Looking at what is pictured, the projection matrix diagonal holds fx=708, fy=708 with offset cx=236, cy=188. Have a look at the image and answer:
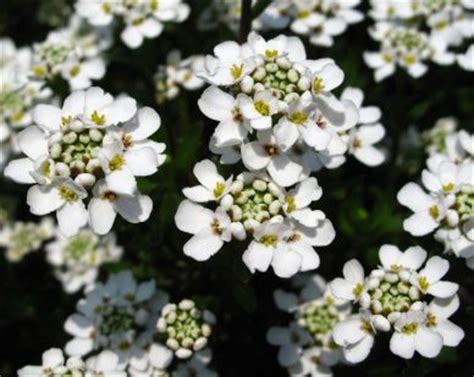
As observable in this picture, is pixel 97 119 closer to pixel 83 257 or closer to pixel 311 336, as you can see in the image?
pixel 311 336

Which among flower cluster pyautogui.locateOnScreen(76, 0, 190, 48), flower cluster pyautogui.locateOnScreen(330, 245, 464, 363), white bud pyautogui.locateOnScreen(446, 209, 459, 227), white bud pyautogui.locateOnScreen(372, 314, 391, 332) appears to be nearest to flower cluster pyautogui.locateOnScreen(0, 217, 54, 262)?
flower cluster pyautogui.locateOnScreen(76, 0, 190, 48)

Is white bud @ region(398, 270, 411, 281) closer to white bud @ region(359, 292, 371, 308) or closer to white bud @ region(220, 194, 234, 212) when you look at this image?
white bud @ region(359, 292, 371, 308)

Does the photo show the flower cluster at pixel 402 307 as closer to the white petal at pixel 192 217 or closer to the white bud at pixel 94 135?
the white petal at pixel 192 217

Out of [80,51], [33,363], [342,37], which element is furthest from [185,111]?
[33,363]

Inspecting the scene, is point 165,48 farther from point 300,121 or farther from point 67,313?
point 300,121

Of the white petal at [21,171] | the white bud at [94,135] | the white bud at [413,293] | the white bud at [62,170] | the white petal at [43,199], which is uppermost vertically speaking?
the white bud at [94,135]

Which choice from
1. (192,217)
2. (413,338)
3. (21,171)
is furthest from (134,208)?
(413,338)

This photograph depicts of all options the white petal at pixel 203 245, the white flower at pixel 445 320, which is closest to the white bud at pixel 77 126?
the white petal at pixel 203 245

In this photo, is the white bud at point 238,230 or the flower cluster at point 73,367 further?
the flower cluster at point 73,367
